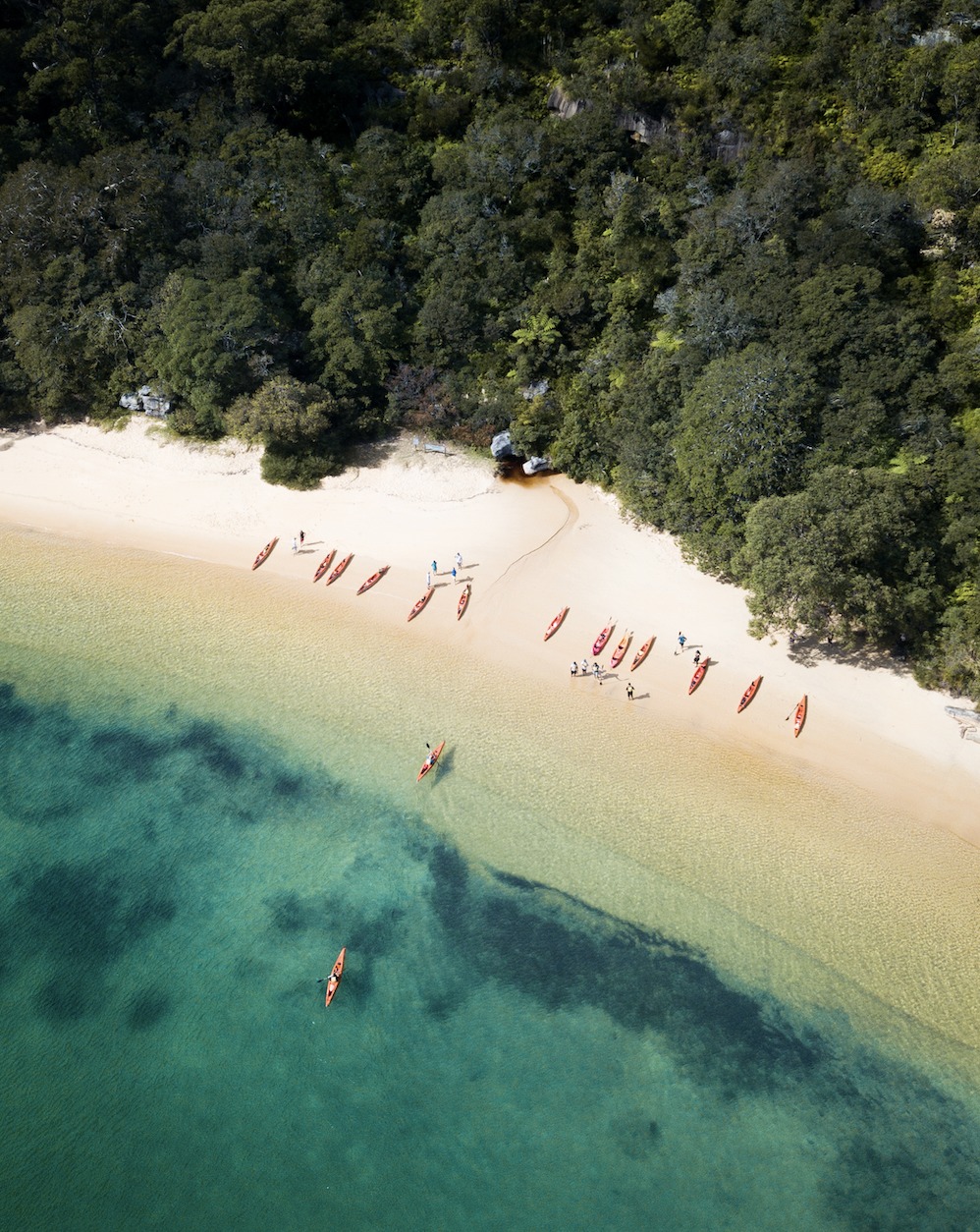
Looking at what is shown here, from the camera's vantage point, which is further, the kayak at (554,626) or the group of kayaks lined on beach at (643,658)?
the kayak at (554,626)

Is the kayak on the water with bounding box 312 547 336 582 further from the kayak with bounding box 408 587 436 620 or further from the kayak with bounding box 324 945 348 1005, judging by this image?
the kayak with bounding box 324 945 348 1005

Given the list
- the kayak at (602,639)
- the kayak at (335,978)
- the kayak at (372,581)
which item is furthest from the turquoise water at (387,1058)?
the kayak at (372,581)

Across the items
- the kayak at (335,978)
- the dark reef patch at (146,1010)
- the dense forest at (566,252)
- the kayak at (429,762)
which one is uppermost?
the dense forest at (566,252)

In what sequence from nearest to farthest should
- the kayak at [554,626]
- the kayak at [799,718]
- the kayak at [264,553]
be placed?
the kayak at [799,718]
the kayak at [554,626]
the kayak at [264,553]

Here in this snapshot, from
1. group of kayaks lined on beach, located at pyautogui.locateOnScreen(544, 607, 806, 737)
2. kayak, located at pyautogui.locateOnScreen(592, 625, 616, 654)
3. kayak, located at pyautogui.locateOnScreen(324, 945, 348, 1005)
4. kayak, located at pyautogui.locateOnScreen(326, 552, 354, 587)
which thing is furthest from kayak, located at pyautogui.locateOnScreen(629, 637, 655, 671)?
kayak, located at pyautogui.locateOnScreen(324, 945, 348, 1005)

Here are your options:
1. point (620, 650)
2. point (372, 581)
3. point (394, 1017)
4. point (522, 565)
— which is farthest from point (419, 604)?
point (394, 1017)

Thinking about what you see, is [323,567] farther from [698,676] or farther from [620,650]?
[698,676]

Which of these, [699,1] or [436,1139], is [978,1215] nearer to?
[436,1139]

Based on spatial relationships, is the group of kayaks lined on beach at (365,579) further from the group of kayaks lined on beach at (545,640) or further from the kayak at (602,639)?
the kayak at (602,639)
